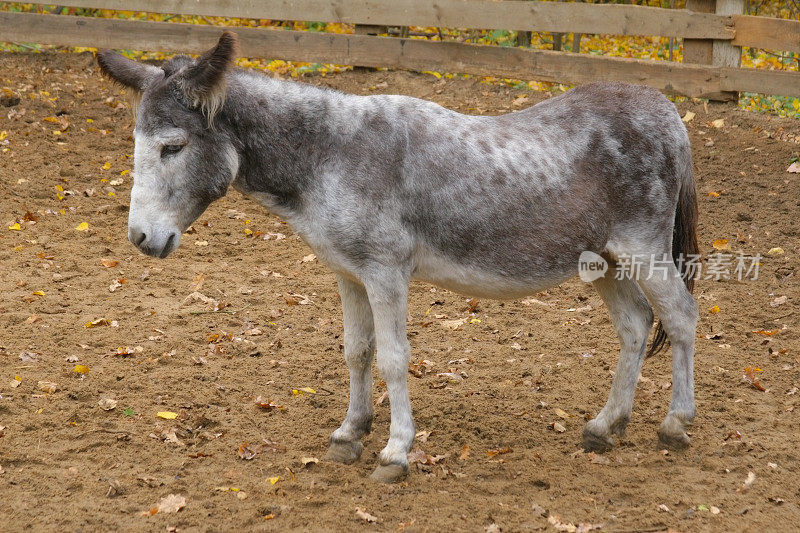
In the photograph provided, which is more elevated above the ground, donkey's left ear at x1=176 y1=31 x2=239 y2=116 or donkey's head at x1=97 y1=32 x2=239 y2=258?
donkey's left ear at x1=176 y1=31 x2=239 y2=116

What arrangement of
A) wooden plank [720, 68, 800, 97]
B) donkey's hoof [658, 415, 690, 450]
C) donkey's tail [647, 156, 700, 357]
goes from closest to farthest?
donkey's hoof [658, 415, 690, 450], donkey's tail [647, 156, 700, 357], wooden plank [720, 68, 800, 97]

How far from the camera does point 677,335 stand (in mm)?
5227

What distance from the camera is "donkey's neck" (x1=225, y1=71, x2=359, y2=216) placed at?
441cm

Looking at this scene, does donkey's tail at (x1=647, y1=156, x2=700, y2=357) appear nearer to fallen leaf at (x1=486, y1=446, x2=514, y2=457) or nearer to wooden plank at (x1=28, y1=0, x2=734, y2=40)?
fallen leaf at (x1=486, y1=446, x2=514, y2=457)

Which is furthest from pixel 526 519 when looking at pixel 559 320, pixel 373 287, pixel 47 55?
pixel 47 55

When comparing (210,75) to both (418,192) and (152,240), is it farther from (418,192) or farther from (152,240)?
(418,192)

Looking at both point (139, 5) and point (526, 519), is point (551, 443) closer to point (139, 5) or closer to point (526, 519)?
point (526, 519)

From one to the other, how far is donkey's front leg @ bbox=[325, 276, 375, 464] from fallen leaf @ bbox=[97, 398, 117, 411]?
1.47 m

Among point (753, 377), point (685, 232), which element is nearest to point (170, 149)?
point (685, 232)

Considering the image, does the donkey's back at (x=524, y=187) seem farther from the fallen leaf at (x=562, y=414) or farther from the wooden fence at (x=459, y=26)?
the wooden fence at (x=459, y=26)

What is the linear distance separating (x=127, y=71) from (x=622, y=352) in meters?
3.29

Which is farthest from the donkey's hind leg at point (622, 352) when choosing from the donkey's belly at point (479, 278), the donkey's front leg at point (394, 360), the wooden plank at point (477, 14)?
the wooden plank at point (477, 14)

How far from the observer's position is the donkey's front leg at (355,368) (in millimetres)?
4996

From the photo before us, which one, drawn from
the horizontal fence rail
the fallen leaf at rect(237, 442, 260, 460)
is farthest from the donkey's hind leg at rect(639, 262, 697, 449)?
the horizontal fence rail
